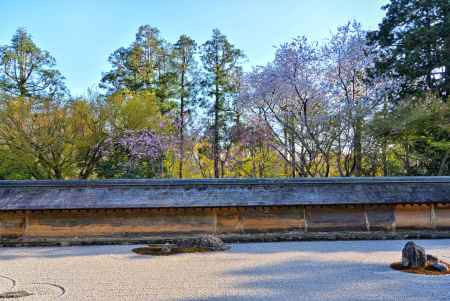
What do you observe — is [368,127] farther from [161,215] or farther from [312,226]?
[161,215]

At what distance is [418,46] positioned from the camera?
75.3 feet

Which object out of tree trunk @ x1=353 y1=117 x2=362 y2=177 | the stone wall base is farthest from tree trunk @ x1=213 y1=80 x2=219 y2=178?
the stone wall base

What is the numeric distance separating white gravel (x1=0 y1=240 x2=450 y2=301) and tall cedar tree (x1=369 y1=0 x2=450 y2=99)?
1350cm

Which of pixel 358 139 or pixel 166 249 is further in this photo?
pixel 358 139

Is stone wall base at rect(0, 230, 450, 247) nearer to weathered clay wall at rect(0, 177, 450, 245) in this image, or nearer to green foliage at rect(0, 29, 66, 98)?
weathered clay wall at rect(0, 177, 450, 245)

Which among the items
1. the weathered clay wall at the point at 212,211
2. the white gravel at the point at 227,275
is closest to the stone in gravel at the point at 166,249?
the white gravel at the point at 227,275

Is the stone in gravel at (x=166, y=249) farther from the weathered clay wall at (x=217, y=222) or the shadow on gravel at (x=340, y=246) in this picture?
the weathered clay wall at (x=217, y=222)

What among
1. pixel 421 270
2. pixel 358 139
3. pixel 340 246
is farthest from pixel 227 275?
pixel 358 139

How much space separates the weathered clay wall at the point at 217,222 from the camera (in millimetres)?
13742

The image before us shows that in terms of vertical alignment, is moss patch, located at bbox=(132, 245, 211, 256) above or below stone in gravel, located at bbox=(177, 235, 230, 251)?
below

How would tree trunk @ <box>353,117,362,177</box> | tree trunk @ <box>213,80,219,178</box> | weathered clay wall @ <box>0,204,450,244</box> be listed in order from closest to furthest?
weathered clay wall @ <box>0,204,450,244</box>
tree trunk @ <box>353,117,362,177</box>
tree trunk @ <box>213,80,219,178</box>

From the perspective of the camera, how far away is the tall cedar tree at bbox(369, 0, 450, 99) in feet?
73.7

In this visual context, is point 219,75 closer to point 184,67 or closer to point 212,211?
point 184,67

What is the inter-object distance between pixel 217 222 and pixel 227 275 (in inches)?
226
